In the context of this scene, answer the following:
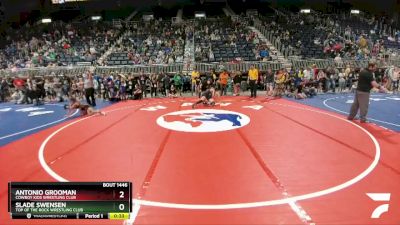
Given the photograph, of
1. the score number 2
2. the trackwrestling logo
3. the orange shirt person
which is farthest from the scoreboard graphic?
the orange shirt person

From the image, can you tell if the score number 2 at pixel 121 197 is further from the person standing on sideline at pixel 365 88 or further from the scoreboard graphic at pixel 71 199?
the person standing on sideline at pixel 365 88

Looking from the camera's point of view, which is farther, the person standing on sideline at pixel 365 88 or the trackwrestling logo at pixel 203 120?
the person standing on sideline at pixel 365 88

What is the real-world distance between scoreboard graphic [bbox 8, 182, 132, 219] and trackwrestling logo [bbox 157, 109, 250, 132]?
504 cm

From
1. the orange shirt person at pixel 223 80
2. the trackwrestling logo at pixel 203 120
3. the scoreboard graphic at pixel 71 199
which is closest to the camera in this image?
the scoreboard graphic at pixel 71 199

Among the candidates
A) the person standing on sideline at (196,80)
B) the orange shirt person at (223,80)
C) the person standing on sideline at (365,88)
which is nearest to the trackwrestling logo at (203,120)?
the person standing on sideline at (365,88)

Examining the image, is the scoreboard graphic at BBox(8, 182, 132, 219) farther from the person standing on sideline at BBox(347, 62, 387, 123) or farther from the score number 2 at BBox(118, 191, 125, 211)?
the person standing on sideline at BBox(347, 62, 387, 123)

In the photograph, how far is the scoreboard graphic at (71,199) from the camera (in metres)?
3.21

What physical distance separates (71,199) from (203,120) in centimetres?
641

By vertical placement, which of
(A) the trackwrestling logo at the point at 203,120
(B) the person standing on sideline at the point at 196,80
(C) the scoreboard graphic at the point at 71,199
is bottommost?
(A) the trackwrestling logo at the point at 203,120

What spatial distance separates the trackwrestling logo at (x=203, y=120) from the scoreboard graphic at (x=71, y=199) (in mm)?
5036

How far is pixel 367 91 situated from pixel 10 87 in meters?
17.1

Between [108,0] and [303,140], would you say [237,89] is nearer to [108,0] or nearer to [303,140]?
[303,140]

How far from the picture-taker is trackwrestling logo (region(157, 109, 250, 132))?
854 centimetres

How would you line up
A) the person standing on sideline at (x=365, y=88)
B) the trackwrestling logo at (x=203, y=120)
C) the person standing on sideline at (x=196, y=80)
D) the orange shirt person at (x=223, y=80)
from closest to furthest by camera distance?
the trackwrestling logo at (x=203, y=120), the person standing on sideline at (x=365, y=88), the orange shirt person at (x=223, y=80), the person standing on sideline at (x=196, y=80)
